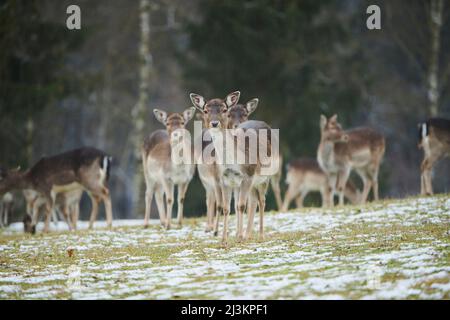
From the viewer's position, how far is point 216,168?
14508 mm

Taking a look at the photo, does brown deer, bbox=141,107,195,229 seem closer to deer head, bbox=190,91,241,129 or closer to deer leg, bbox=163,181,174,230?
deer leg, bbox=163,181,174,230

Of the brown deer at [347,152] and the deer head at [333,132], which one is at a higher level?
the deer head at [333,132]

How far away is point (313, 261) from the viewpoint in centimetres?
1128

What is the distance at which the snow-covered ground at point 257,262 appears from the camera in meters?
9.73

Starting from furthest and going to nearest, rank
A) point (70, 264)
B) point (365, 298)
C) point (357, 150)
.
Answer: point (357, 150) → point (70, 264) → point (365, 298)

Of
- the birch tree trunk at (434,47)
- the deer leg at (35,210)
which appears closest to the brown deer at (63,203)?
the deer leg at (35,210)

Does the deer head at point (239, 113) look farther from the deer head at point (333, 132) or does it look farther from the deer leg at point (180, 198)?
the deer head at point (333, 132)

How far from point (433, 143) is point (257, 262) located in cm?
909

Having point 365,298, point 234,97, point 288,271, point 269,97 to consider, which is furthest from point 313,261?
point 269,97

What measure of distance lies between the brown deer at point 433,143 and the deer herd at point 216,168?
0.07 feet

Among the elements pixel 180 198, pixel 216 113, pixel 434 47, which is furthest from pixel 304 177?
pixel 216 113

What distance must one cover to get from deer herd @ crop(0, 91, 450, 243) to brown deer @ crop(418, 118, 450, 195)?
22mm
